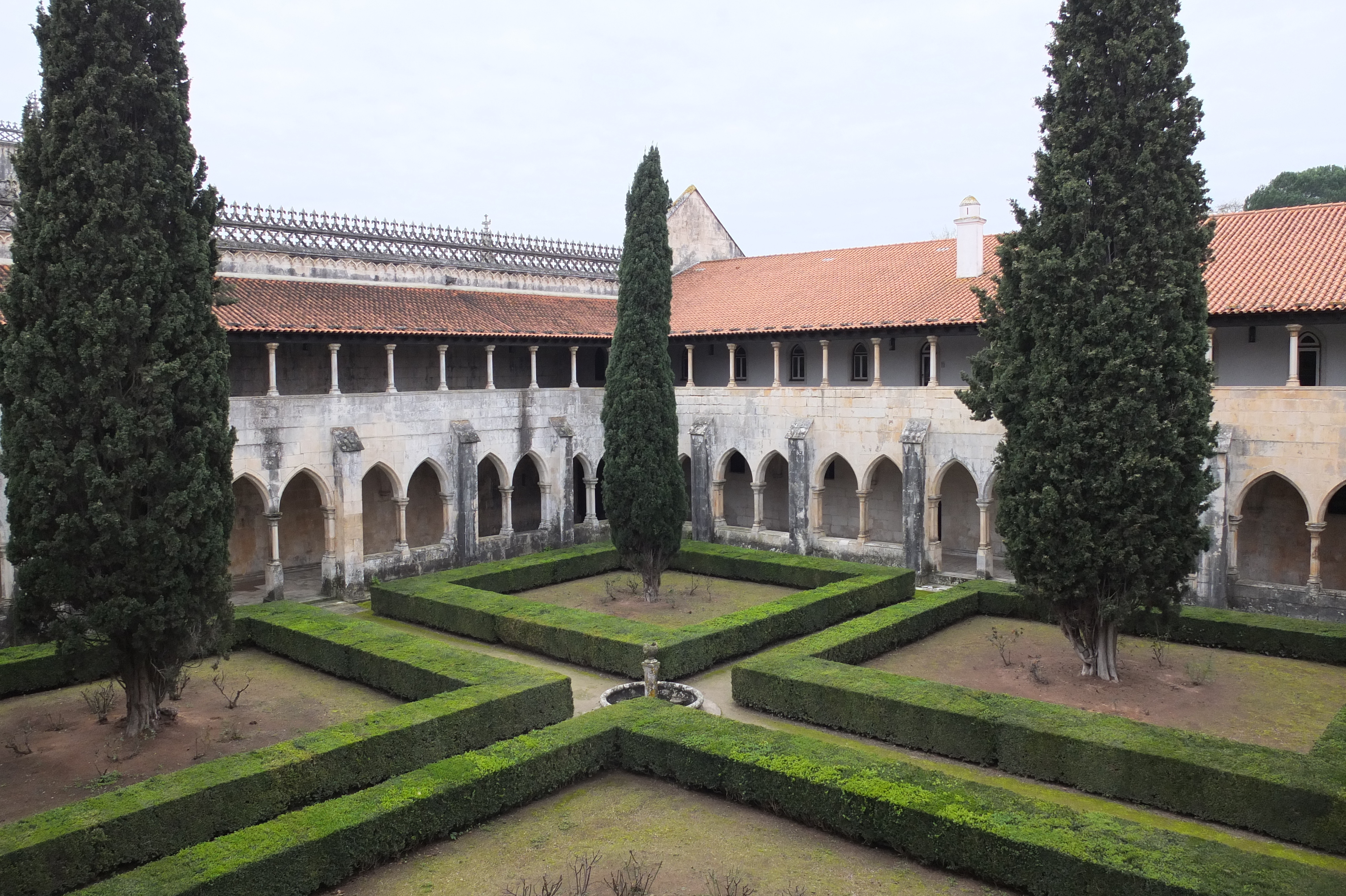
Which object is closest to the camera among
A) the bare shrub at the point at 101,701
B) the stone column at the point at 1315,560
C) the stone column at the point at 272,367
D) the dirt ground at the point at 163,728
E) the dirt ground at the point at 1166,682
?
the dirt ground at the point at 163,728

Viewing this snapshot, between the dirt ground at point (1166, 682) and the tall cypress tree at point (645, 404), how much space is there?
6345 mm

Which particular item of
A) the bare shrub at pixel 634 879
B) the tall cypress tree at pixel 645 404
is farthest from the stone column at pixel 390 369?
the bare shrub at pixel 634 879

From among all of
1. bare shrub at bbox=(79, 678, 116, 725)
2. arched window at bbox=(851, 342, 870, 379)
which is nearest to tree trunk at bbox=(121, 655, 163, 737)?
bare shrub at bbox=(79, 678, 116, 725)

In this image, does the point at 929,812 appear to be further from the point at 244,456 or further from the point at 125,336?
the point at 244,456

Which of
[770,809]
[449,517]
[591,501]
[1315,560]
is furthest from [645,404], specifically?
[1315,560]

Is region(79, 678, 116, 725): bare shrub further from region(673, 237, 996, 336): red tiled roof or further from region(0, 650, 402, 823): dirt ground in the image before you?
region(673, 237, 996, 336): red tiled roof

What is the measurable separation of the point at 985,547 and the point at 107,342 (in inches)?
767

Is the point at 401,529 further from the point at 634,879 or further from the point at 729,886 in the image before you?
the point at 729,886

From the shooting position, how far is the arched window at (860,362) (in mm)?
27578

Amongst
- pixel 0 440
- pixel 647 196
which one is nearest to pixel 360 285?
pixel 647 196

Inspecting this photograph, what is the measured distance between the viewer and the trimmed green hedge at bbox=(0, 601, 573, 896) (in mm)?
9836

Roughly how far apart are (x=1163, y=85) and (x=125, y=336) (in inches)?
587

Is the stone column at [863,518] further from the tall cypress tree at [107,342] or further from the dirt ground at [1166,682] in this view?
the tall cypress tree at [107,342]

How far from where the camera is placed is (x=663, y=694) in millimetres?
15977
